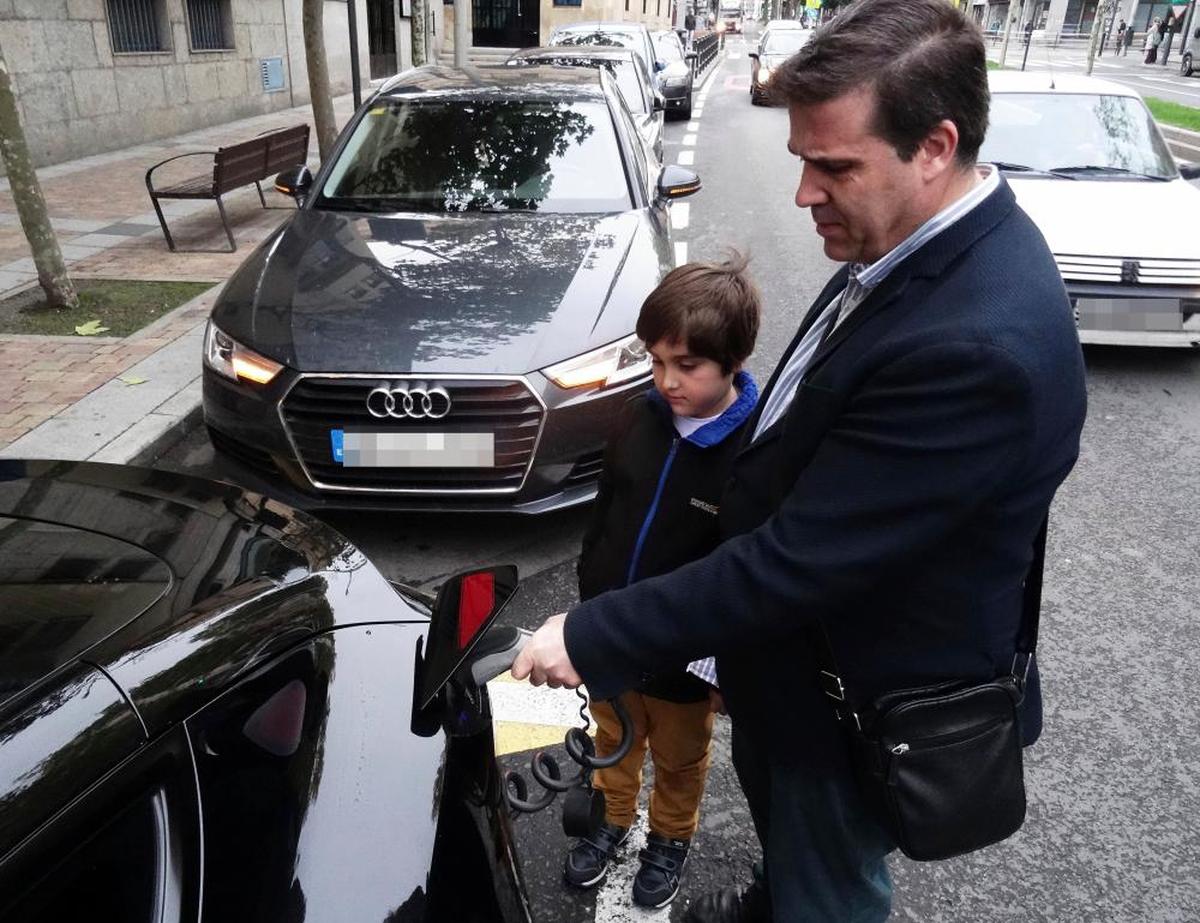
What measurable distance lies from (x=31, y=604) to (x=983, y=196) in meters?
1.53

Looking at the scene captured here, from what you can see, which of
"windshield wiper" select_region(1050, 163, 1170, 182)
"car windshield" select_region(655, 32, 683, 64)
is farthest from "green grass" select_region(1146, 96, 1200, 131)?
"windshield wiper" select_region(1050, 163, 1170, 182)

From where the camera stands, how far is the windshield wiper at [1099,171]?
6.31 meters

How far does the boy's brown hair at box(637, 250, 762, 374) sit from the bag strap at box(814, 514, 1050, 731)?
660 millimetres

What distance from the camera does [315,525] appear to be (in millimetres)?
2139

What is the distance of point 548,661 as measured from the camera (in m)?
1.43

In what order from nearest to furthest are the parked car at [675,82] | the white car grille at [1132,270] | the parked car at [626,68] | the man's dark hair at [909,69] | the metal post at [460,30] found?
the man's dark hair at [909,69], the white car grille at [1132,270], the parked car at [626,68], the metal post at [460,30], the parked car at [675,82]

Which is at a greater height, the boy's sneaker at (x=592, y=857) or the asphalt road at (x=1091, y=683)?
the boy's sneaker at (x=592, y=857)

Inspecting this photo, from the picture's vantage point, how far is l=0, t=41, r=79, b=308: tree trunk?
5.75 metres

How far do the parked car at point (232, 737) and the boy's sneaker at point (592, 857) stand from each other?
0.70 m

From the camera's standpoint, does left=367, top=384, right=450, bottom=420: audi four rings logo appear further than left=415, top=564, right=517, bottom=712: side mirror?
Yes

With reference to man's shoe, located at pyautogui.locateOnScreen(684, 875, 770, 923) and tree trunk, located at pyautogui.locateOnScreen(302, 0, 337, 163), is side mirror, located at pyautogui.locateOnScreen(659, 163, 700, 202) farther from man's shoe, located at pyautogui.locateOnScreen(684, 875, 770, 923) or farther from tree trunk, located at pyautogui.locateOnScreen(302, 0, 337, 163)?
tree trunk, located at pyautogui.locateOnScreen(302, 0, 337, 163)

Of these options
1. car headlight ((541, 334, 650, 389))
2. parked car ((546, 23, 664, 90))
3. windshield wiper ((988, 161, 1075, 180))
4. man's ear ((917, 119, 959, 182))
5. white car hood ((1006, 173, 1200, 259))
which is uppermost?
man's ear ((917, 119, 959, 182))

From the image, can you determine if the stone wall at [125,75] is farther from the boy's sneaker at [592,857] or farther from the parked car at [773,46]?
the boy's sneaker at [592,857]

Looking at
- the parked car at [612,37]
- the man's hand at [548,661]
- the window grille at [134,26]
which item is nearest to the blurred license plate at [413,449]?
the man's hand at [548,661]
